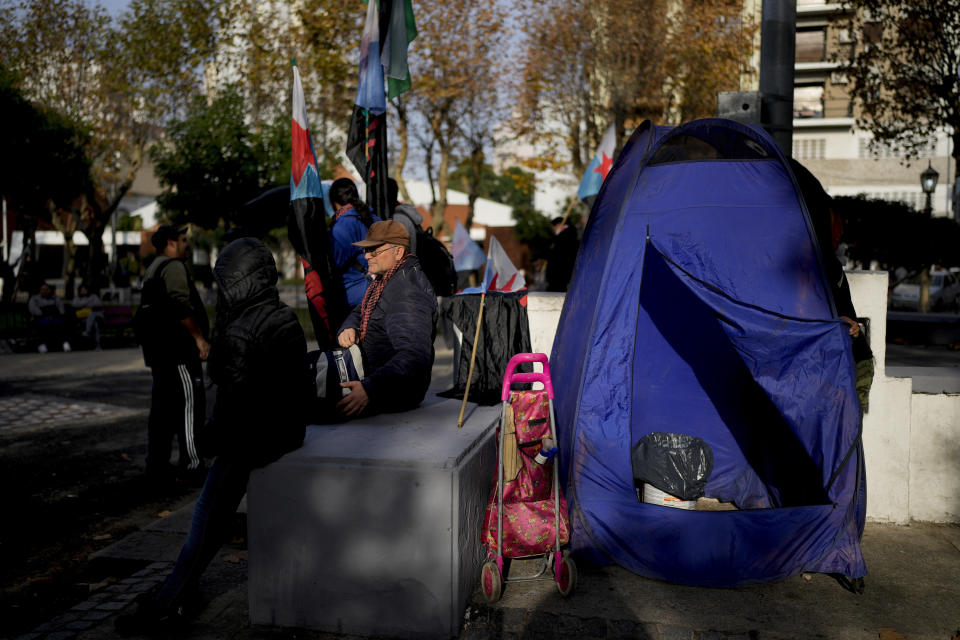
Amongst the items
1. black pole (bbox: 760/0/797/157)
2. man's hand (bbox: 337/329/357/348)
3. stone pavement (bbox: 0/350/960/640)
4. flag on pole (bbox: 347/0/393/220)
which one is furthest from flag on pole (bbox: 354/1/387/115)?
stone pavement (bbox: 0/350/960/640)

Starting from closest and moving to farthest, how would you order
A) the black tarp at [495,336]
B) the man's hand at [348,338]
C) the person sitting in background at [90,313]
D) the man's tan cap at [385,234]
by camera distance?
the man's tan cap at [385,234]
the man's hand at [348,338]
the black tarp at [495,336]
the person sitting in background at [90,313]

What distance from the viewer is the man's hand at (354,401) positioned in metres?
4.28

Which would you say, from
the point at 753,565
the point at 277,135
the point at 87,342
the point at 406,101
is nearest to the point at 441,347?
the point at 87,342

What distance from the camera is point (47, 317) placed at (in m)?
16.6

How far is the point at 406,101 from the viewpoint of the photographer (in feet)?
76.1

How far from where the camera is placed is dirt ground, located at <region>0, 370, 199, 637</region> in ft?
14.2

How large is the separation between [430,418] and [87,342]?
14.9 metres

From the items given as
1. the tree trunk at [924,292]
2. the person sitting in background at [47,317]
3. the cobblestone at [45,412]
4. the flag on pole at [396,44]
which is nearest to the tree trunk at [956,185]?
the tree trunk at [924,292]

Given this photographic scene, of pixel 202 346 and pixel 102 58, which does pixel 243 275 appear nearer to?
pixel 202 346

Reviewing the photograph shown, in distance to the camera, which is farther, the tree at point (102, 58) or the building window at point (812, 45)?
the building window at point (812, 45)

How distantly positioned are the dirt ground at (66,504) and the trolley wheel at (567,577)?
7.53ft

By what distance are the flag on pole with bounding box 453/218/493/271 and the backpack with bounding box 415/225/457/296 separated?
3.02 meters

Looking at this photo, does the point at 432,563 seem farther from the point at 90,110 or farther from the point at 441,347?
the point at 90,110

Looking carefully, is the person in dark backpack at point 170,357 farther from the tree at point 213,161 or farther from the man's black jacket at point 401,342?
the tree at point 213,161
